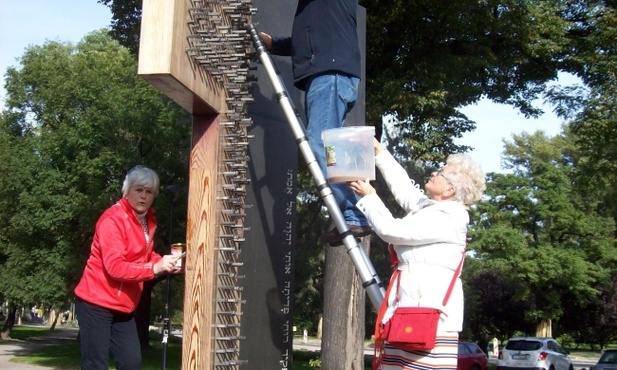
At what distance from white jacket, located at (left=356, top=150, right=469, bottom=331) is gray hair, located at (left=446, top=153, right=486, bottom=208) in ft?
0.48

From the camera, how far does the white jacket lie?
12.5 ft

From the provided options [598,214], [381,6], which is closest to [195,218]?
[381,6]

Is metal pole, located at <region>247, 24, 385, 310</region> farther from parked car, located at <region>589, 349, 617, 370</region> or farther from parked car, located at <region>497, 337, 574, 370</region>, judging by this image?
parked car, located at <region>497, 337, 574, 370</region>

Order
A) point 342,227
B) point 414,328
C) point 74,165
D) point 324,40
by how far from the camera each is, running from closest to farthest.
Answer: point 414,328 → point 342,227 → point 324,40 → point 74,165

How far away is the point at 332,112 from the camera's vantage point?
4590 millimetres

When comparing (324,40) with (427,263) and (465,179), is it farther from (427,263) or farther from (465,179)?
(427,263)

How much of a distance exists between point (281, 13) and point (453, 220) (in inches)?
104

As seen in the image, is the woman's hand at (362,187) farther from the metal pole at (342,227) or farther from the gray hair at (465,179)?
the gray hair at (465,179)

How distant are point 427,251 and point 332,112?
1.15 metres

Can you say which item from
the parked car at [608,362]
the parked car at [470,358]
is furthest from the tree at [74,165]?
the parked car at [608,362]

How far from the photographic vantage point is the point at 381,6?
15.7 meters

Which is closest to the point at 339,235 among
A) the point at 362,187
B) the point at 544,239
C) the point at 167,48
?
the point at 362,187

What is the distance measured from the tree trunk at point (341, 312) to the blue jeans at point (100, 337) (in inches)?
346

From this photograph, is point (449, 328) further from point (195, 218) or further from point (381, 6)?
point (381, 6)
